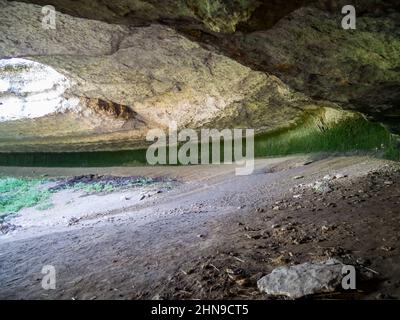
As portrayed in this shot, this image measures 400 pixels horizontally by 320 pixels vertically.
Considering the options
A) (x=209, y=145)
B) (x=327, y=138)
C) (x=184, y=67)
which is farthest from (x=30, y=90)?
(x=327, y=138)

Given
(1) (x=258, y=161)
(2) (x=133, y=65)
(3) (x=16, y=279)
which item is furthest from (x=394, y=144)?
(3) (x=16, y=279)

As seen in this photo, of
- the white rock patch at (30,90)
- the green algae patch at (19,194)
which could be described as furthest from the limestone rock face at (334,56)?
the green algae patch at (19,194)

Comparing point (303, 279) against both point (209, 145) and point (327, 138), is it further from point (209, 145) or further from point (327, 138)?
point (209, 145)

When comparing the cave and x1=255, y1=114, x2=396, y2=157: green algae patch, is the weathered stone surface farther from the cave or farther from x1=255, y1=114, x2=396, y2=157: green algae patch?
x1=255, y1=114, x2=396, y2=157: green algae patch

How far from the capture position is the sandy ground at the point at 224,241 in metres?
2.59

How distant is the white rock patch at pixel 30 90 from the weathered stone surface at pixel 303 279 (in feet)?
23.0

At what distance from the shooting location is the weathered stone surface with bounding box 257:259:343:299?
2.12 m

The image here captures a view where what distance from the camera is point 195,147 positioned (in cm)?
1123

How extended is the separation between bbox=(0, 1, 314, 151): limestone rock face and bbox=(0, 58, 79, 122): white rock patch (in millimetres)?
210

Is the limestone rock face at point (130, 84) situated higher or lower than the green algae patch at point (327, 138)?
higher

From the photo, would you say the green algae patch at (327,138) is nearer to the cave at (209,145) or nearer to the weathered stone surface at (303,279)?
the cave at (209,145)

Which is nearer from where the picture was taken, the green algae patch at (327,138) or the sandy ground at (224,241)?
the sandy ground at (224,241)

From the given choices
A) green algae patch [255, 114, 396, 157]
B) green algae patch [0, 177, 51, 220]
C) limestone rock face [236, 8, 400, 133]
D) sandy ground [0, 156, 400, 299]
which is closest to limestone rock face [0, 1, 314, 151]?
green algae patch [255, 114, 396, 157]
